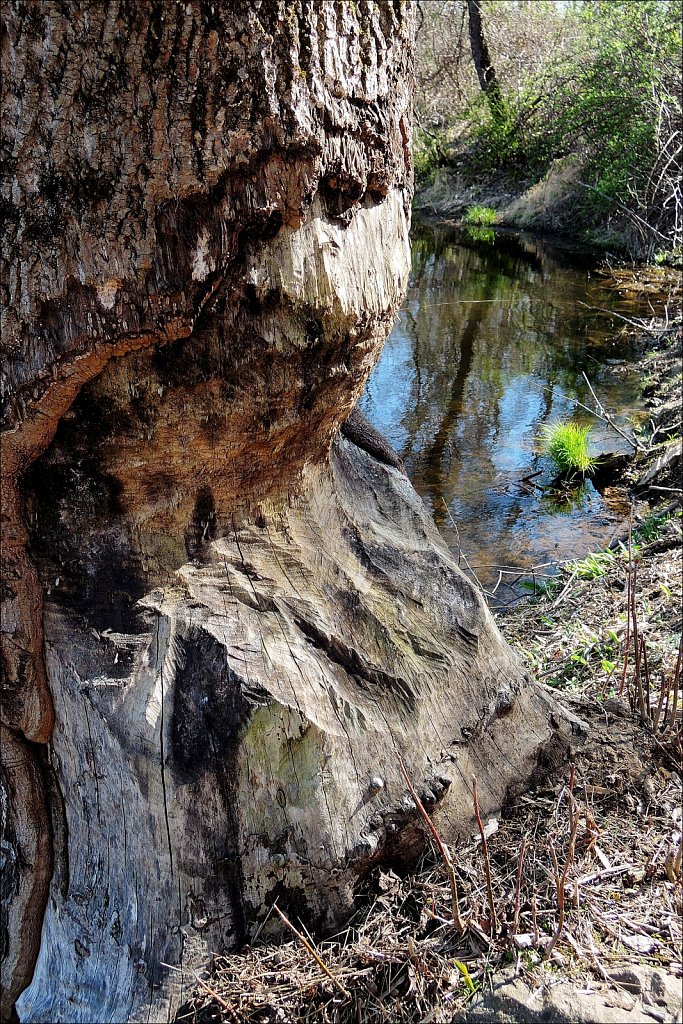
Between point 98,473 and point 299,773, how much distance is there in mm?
762

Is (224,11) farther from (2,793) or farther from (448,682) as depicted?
(2,793)

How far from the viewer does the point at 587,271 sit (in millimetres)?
12531

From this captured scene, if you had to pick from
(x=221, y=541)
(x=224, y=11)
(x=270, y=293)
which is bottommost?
(x=221, y=541)

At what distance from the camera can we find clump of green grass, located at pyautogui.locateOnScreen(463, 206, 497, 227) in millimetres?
17078

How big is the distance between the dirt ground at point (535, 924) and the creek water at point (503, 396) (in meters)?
1.54

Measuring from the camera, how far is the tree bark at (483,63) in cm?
1792

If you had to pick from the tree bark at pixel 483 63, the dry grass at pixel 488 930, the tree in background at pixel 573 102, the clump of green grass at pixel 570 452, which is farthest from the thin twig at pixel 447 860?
the tree bark at pixel 483 63

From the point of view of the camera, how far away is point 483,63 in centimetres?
1856

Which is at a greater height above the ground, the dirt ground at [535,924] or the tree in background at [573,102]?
the tree in background at [573,102]

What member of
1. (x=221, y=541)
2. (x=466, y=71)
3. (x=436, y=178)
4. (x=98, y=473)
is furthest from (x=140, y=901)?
(x=466, y=71)

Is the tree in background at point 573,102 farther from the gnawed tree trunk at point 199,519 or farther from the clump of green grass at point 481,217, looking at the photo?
the gnawed tree trunk at point 199,519

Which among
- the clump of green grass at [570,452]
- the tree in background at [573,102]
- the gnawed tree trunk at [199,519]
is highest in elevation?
the tree in background at [573,102]

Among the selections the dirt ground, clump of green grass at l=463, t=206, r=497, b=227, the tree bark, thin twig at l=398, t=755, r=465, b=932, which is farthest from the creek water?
the tree bark

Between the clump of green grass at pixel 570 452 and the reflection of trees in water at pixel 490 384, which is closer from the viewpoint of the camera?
the reflection of trees in water at pixel 490 384
